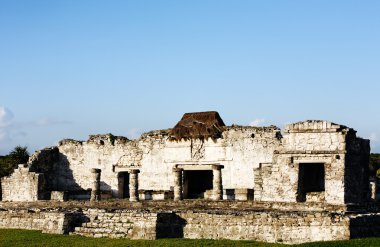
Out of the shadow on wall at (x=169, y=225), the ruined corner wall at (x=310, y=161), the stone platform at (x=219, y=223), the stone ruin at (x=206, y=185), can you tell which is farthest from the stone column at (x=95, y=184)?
the shadow on wall at (x=169, y=225)

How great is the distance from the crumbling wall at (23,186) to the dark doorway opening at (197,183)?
6731 millimetres

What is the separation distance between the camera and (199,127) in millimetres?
29266

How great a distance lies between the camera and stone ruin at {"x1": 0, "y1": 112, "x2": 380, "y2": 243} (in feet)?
62.0

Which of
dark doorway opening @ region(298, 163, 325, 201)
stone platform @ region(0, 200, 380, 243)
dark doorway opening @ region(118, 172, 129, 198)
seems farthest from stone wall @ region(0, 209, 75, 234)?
dark doorway opening @ region(298, 163, 325, 201)

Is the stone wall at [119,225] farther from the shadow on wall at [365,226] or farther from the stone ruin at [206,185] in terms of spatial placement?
the shadow on wall at [365,226]

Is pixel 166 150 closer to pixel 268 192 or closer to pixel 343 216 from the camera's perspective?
pixel 268 192

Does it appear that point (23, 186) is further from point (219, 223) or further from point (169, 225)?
point (219, 223)

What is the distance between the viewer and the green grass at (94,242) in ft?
55.2

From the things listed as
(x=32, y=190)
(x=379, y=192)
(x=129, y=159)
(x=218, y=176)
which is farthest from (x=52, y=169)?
(x=379, y=192)

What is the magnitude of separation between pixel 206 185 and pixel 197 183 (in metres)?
0.49

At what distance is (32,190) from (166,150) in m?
6.52

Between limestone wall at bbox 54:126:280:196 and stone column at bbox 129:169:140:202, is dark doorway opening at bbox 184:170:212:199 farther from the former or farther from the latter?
stone column at bbox 129:169:140:202

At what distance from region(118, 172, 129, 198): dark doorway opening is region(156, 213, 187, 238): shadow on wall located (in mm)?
12134

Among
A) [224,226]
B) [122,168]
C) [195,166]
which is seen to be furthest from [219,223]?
[122,168]
